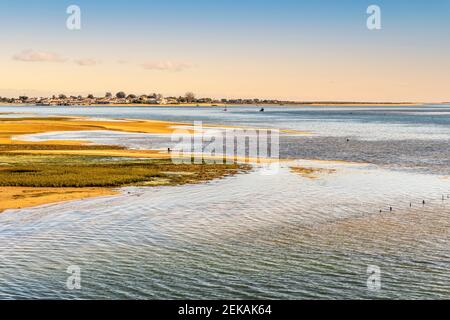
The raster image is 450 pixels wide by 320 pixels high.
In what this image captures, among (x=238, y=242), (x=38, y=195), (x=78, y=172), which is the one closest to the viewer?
(x=238, y=242)

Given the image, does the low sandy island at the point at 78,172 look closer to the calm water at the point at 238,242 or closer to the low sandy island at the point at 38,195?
the low sandy island at the point at 38,195

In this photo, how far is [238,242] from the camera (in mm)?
24203

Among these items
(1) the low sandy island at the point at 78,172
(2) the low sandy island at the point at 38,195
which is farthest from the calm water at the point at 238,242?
(1) the low sandy island at the point at 78,172

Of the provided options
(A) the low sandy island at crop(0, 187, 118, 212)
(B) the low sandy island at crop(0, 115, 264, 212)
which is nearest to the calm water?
(A) the low sandy island at crop(0, 187, 118, 212)

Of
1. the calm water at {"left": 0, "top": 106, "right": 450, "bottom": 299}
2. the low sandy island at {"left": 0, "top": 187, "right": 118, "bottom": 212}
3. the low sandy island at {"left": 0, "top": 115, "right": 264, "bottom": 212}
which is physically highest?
the low sandy island at {"left": 0, "top": 115, "right": 264, "bottom": 212}

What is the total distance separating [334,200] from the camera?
34312 mm

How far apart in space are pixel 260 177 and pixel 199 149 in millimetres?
24485

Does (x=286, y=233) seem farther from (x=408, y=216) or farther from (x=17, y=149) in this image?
(x=17, y=149)

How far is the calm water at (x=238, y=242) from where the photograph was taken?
1869cm

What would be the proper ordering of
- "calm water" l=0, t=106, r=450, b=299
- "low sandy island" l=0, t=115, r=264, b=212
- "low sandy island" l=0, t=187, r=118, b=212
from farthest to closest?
"low sandy island" l=0, t=115, r=264, b=212 → "low sandy island" l=0, t=187, r=118, b=212 → "calm water" l=0, t=106, r=450, b=299

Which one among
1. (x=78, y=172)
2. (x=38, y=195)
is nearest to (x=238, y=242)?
(x=38, y=195)

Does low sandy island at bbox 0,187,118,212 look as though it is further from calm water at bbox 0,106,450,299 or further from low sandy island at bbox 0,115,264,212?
calm water at bbox 0,106,450,299

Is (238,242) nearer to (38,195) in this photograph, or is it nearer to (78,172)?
(38,195)

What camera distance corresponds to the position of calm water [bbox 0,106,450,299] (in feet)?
61.3
